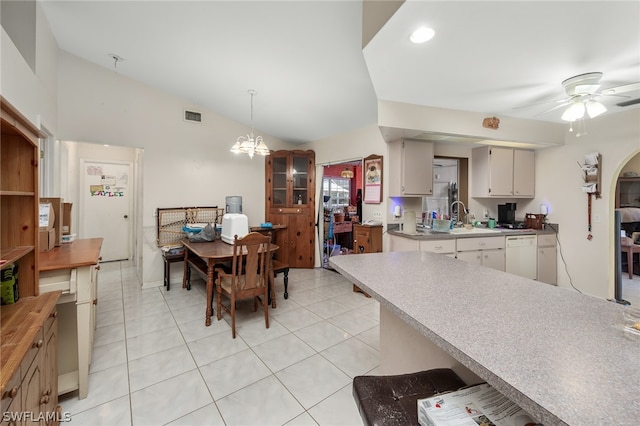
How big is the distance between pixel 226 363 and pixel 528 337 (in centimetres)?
214

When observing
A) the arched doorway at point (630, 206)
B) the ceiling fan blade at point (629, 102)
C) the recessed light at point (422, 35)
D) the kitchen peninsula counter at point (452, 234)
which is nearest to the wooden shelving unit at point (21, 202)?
the recessed light at point (422, 35)

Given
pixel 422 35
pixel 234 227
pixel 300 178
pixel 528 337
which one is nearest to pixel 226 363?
pixel 234 227

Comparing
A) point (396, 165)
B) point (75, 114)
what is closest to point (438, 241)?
point (396, 165)

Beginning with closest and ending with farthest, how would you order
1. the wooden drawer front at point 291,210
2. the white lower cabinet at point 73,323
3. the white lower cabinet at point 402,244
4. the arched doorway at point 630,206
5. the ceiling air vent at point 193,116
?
1. the white lower cabinet at point 73,323
2. the white lower cabinet at point 402,244
3. the ceiling air vent at point 193,116
4. the arched doorway at point 630,206
5. the wooden drawer front at point 291,210

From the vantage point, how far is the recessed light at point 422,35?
1593 mm

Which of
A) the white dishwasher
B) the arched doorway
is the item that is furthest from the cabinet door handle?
the arched doorway

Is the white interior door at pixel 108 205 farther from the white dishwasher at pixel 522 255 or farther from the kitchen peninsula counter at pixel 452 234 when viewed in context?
the white dishwasher at pixel 522 255

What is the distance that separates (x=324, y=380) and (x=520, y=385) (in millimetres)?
1709

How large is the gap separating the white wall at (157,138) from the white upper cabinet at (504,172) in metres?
3.65

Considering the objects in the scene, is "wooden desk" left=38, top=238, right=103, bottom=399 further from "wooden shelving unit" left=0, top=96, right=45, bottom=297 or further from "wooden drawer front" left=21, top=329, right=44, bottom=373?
"wooden drawer front" left=21, top=329, right=44, bottom=373

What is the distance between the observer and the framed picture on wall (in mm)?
3839

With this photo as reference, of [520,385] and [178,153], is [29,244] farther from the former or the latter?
[178,153]

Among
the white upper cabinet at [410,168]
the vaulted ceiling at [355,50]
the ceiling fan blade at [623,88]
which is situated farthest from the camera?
the white upper cabinet at [410,168]

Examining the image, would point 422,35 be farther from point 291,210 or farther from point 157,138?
point 157,138
